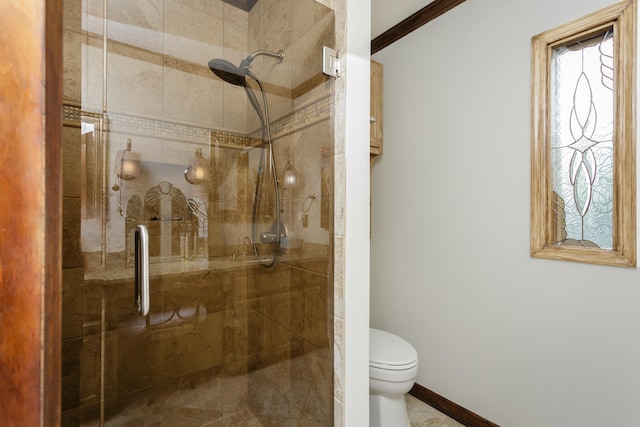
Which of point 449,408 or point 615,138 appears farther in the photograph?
point 449,408

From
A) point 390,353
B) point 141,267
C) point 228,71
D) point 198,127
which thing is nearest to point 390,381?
point 390,353

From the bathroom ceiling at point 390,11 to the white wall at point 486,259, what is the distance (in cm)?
17

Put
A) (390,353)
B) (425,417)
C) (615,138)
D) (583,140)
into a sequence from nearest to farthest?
(615,138) < (583,140) < (390,353) < (425,417)

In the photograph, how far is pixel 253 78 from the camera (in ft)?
3.53

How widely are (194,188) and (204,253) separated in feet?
0.70

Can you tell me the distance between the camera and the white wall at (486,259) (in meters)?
1.34

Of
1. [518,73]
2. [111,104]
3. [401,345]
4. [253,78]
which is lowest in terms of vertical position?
[401,345]

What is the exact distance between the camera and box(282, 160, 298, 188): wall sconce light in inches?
44.9

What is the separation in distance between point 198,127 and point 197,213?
28cm

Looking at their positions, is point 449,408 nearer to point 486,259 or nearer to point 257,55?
point 486,259

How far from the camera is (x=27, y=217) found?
345 millimetres

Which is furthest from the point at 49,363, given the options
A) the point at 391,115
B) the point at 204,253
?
the point at 391,115

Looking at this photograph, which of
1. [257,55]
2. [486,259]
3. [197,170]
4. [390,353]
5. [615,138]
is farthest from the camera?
[486,259]

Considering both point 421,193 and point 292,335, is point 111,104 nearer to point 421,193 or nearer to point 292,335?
point 292,335
